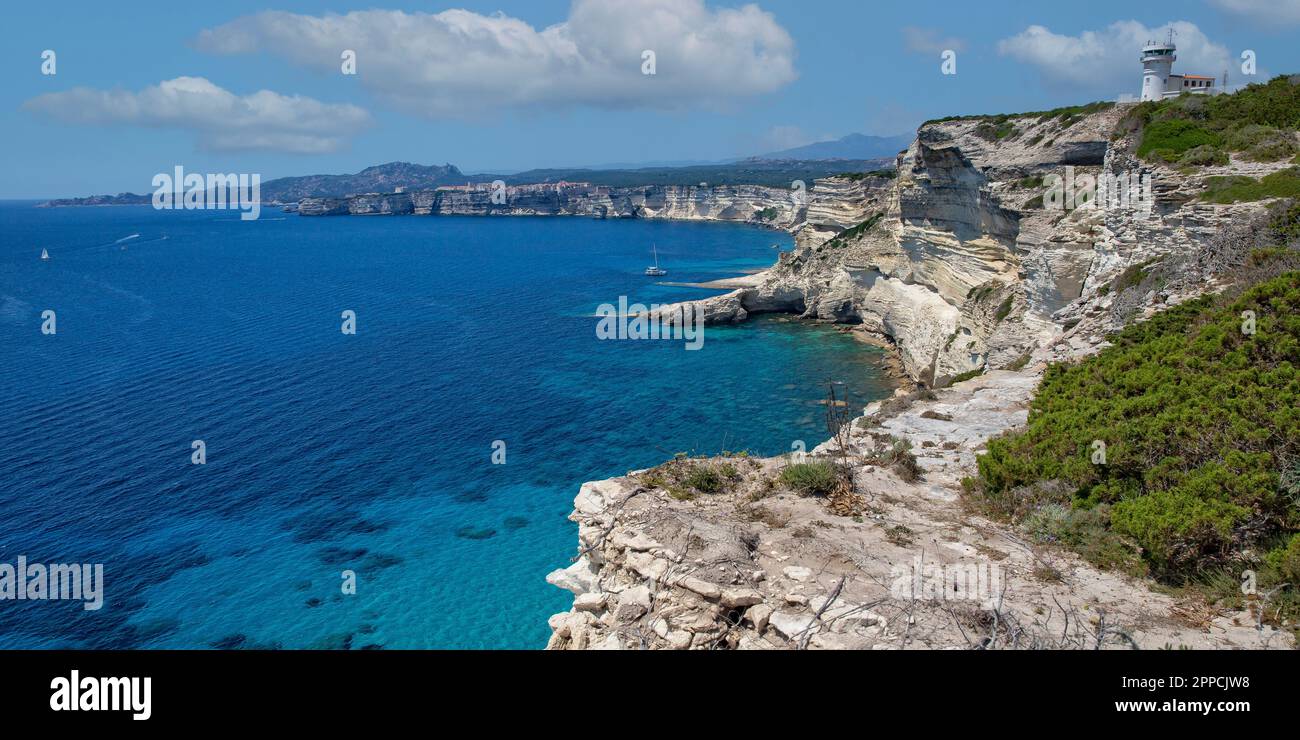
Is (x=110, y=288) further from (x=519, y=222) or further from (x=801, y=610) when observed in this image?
(x=519, y=222)

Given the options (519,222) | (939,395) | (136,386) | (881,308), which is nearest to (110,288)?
(136,386)

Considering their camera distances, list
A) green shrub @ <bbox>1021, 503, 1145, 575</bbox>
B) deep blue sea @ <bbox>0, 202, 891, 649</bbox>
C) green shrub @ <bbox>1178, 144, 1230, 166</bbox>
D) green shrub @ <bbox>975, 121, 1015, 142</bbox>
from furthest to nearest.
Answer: green shrub @ <bbox>975, 121, 1015, 142</bbox>, green shrub @ <bbox>1178, 144, 1230, 166</bbox>, deep blue sea @ <bbox>0, 202, 891, 649</bbox>, green shrub @ <bbox>1021, 503, 1145, 575</bbox>

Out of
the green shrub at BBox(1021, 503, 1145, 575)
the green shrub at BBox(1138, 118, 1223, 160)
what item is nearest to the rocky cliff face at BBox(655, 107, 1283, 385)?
the green shrub at BBox(1138, 118, 1223, 160)

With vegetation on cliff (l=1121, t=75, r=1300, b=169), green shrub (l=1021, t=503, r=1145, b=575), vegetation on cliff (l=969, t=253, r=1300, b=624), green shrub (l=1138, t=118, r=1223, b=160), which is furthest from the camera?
green shrub (l=1138, t=118, r=1223, b=160)

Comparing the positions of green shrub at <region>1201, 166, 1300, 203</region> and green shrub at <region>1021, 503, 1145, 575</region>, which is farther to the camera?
green shrub at <region>1201, 166, 1300, 203</region>

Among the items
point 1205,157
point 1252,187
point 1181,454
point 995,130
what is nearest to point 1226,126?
point 1205,157

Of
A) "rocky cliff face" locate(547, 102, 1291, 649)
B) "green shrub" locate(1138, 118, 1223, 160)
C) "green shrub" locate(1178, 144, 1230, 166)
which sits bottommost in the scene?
"rocky cliff face" locate(547, 102, 1291, 649)

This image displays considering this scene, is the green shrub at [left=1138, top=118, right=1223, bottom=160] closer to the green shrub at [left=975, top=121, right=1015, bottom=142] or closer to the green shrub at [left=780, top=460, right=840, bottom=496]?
the green shrub at [left=975, top=121, right=1015, bottom=142]
